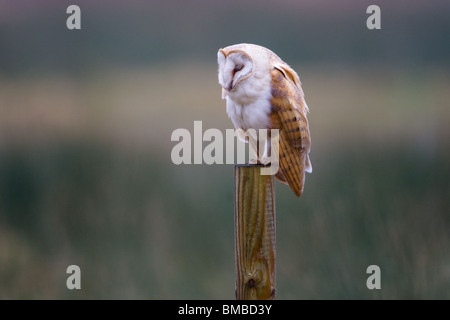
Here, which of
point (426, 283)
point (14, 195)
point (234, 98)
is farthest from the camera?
point (14, 195)

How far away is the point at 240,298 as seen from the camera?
5.76 feet

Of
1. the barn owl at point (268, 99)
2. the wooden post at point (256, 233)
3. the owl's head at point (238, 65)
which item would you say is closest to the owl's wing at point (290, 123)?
the barn owl at point (268, 99)

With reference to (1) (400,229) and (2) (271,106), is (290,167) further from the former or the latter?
(1) (400,229)

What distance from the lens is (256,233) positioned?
1730 mm

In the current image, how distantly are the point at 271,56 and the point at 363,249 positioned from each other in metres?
1.47

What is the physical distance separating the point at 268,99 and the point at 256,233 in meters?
0.59

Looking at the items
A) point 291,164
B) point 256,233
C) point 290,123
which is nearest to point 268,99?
point 290,123

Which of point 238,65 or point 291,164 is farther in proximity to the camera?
point 291,164

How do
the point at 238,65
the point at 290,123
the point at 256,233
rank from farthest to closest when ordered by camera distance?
1. the point at 290,123
2. the point at 238,65
3. the point at 256,233

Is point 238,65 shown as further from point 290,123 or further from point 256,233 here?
point 256,233

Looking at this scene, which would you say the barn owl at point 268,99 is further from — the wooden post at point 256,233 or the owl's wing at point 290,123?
the wooden post at point 256,233

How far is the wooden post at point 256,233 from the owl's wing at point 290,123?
439 millimetres

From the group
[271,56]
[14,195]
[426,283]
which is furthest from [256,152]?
[14,195]

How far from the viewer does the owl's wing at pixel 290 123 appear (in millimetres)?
2105
